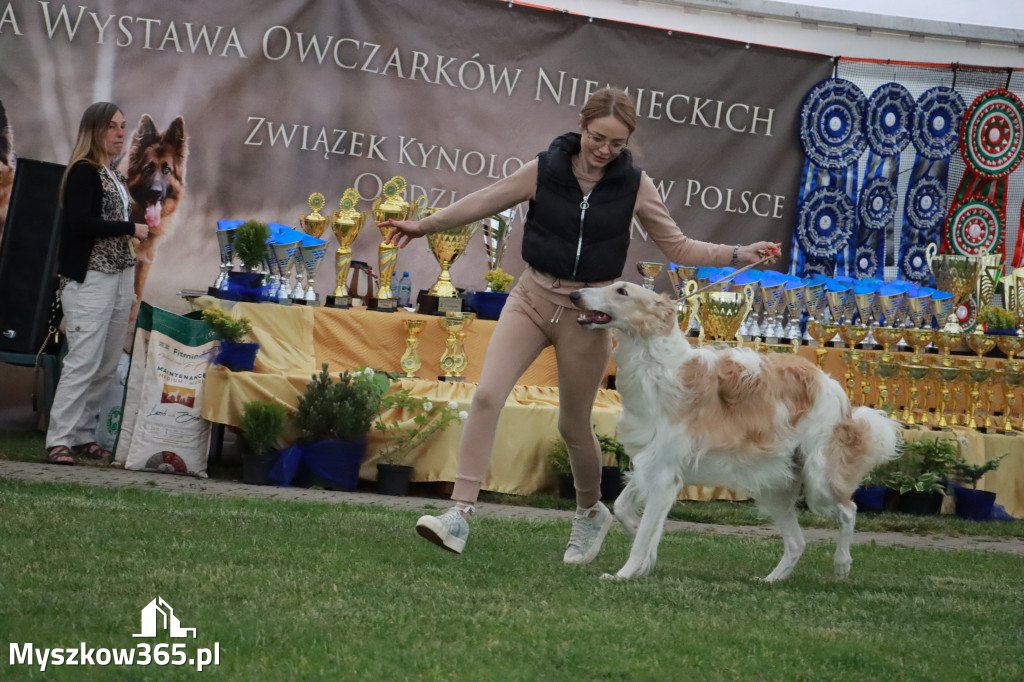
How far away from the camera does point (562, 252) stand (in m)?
5.23

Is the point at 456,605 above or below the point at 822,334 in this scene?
below

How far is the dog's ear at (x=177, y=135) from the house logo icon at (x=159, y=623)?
605cm

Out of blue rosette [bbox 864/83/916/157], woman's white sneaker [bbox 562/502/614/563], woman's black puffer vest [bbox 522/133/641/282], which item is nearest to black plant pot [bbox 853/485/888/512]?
blue rosette [bbox 864/83/916/157]

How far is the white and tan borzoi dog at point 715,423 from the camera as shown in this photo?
17.0 feet

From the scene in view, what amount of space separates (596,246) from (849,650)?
78.7 inches

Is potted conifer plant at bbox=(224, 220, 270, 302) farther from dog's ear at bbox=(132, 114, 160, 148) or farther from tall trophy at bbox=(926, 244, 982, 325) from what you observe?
tall trophy at bbox=(926, 244, 982, 325)

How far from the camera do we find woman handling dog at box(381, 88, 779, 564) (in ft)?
17.0

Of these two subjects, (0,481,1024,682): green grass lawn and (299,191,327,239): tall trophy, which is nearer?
(0,481,1024,682): green grass lawn

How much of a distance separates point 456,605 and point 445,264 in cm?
473

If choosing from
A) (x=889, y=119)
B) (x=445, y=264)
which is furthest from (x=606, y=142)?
(x=889, y=119)

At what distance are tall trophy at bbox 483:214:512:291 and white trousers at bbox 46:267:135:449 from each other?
8.37 feet

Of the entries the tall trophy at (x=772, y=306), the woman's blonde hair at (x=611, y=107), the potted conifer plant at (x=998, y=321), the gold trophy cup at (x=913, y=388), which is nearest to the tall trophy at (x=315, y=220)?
the tall trophy at (x=772, y=306)

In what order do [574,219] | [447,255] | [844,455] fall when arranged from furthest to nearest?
[447,255] → [844,455] → [574,219]

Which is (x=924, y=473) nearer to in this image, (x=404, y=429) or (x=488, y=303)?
(x=488, y=303)
